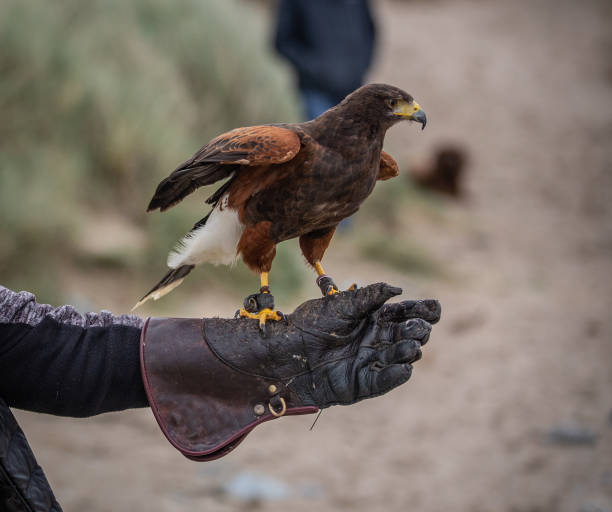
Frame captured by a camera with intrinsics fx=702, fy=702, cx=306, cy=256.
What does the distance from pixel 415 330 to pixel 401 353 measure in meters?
0.08

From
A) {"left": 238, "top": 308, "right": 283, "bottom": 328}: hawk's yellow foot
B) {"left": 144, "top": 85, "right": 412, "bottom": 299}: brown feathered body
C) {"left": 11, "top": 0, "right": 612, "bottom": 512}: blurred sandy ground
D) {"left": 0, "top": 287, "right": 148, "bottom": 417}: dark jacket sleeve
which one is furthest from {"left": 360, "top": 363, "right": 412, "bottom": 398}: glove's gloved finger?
{"left": 11, "top": 0, "right": 612, "bottom": 512}: blurred sandy ground

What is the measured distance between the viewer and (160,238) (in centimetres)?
598

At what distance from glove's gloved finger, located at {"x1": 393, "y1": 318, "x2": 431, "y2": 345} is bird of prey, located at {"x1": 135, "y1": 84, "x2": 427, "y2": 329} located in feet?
1.23

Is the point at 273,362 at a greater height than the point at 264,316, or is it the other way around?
the point at 264,316

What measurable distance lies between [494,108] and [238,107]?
6494 millimetres

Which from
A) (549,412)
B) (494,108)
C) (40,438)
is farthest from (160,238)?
(494,108)

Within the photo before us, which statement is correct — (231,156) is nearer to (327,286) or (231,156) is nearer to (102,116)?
(327,286)

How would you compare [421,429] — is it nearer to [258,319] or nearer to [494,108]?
[258,319]

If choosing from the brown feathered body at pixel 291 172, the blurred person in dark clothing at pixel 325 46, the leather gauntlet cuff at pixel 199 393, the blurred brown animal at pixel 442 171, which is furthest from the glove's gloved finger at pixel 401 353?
the blurred brown animal at pixel 442 171

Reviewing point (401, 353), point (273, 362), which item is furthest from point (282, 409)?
point (401, 353)

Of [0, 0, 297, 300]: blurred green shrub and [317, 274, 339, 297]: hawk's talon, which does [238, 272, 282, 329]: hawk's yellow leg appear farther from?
[0, 0, 297, 300]: blurred green shrub

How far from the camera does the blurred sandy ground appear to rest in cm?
402

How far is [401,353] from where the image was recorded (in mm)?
2055

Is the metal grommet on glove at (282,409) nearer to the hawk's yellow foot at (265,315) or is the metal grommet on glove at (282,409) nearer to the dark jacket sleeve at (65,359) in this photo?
the hawk's yellow foot at (265,315)
